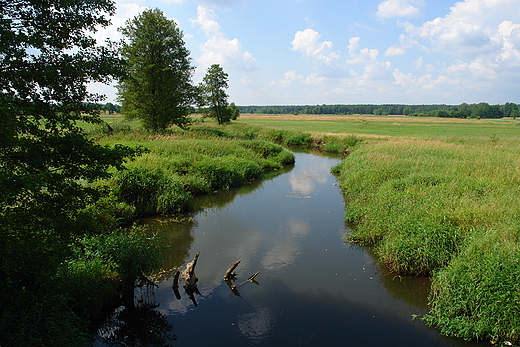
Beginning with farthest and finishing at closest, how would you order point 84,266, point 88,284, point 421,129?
point 421,129, point 84,266, point 88,284

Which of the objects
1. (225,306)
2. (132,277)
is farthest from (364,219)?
(132,277)

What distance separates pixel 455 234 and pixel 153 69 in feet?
87.1

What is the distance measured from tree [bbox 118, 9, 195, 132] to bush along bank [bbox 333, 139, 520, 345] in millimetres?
20065

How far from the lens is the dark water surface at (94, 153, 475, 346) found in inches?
257

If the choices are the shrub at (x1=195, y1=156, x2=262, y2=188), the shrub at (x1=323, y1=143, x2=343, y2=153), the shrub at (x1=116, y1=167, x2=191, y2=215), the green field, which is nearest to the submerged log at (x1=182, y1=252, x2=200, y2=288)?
the shrub at (x1=116, y1=167, x2=191, y2=215)

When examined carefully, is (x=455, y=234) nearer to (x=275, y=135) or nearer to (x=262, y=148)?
(x=262, y=148)

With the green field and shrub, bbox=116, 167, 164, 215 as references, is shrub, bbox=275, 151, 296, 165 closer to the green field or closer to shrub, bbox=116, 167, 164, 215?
shrub, bbox=116, 167, 164, 215

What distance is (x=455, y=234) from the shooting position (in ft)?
28.5

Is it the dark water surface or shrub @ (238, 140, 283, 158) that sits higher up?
shrub @ (238, 140, 283, 158)

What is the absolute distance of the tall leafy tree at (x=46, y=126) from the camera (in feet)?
15.4

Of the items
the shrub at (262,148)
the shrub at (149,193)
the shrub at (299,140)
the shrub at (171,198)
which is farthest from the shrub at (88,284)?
the shrub at (299,140)

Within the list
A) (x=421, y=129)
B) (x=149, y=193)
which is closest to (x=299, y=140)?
(x=421, y=129)

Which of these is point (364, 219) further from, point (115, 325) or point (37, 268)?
point (37, 268)

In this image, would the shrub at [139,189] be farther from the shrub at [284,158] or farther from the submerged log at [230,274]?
the shrub at [284,158]
